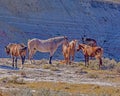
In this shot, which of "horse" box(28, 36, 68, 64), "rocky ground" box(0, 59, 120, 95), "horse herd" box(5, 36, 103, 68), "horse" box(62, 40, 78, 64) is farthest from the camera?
"horse" box(28, 36, 68, 64)

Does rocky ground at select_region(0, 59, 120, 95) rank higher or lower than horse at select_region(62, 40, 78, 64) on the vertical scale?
lower

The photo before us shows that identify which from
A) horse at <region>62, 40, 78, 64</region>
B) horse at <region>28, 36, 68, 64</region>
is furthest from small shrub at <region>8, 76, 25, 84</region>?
horse at <region>28, 36, 68, 64</region>

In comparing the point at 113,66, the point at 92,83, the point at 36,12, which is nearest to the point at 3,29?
the point at 36,12

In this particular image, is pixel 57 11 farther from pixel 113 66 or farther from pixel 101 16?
Answer: pixel 113 66

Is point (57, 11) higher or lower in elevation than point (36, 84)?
higher

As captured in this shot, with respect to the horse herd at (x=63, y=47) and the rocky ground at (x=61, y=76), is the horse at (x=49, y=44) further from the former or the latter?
the rocky ground at (x=61, y=76)

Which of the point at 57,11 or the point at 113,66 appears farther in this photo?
the point at 57,11

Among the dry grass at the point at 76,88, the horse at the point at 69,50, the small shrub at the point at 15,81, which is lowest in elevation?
the dry grass at the point at 76,88

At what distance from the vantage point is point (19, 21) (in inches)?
2136

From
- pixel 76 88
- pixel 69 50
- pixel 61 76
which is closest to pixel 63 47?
pixel 69 50

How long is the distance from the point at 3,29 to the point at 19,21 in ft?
14.6

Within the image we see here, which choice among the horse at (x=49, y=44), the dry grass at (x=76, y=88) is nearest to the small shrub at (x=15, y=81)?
the dry grass at (x=76, y=88)

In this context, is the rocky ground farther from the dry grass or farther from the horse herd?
the horse herd

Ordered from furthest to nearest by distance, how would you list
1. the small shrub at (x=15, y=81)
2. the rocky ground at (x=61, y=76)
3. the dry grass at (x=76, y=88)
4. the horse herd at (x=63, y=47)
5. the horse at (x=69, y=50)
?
the horse at (x=69, y=50) < the horse herd at (x=63, y=47) < the rocky ground at (x=61, y=76) < the small shrub at (x=15, y=81) < the dry grass at (x=76, y=88)
